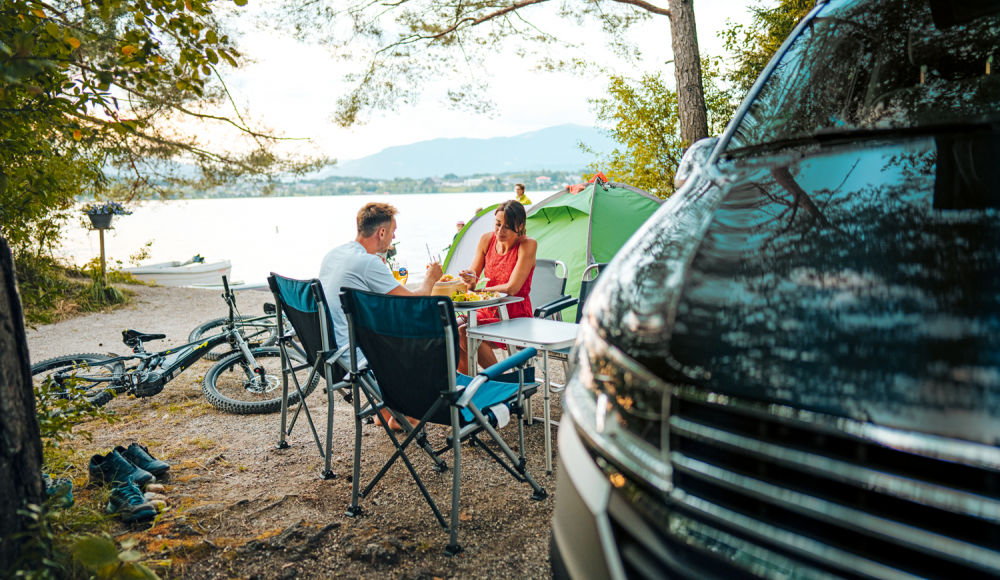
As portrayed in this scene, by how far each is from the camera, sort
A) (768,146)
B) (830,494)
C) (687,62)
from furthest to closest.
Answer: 1. (687,62)
2. (768,146)
3. (830,494)

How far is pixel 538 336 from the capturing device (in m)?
3.19

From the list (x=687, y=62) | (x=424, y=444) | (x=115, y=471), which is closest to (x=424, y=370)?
(x=424, y=444)

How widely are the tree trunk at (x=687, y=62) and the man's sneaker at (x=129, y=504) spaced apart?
6.59 metres

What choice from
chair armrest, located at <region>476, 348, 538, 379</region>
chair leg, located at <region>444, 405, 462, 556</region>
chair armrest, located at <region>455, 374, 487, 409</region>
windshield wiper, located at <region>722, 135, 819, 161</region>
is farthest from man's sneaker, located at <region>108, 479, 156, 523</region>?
windshield wiper, located at <region>722, 135, 819, 161</region>

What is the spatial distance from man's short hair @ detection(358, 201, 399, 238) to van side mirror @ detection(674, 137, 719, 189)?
2.19 m

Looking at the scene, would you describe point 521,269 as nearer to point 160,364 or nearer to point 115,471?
point 115,471

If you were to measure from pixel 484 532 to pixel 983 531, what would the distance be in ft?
6.81

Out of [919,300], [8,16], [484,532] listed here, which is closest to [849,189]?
Result: [919,300]

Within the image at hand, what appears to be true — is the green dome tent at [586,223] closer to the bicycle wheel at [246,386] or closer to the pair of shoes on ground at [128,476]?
the bicycle wheel at [246,386]

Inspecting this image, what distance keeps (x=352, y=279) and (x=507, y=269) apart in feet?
4.65

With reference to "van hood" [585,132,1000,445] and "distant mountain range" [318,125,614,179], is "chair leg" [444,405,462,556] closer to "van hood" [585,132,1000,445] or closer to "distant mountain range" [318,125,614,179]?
"van hood" [585,132,1000,445]

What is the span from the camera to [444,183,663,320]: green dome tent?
20.6 ft

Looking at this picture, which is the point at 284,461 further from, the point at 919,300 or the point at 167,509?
the point at 919,300

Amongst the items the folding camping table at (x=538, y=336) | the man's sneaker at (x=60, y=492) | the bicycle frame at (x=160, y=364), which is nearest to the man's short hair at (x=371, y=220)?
the folding camping table at (x=538, y=336)
